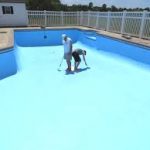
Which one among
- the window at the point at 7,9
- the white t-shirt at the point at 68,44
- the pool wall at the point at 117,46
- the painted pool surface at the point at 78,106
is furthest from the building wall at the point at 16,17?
the white t-shirt at the point at 68,44


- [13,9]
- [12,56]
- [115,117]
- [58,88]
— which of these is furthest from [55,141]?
[13,9]

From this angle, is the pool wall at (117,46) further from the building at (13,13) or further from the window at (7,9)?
the window at (7,9)

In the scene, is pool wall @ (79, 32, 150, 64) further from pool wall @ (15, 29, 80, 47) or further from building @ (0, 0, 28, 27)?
building @ (0, 0, 28, 27)

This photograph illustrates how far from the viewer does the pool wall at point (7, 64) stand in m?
6.55

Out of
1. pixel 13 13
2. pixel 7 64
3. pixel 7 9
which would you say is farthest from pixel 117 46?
pixel 7 9

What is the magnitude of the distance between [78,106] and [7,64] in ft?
11.2

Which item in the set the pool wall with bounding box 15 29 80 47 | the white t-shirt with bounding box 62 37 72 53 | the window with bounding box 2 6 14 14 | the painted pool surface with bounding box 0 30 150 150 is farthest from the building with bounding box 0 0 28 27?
the white t-shirt with bounding box 62 37 72 53

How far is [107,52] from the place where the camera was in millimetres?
10094

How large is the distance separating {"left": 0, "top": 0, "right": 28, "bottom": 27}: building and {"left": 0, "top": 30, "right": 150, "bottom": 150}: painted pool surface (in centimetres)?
798

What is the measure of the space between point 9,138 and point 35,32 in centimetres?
1035

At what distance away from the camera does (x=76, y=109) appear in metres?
4.59

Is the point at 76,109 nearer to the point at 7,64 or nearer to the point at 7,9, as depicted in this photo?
the point at 7,64

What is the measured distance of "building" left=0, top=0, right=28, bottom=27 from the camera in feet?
48.5

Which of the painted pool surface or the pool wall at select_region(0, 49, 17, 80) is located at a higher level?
the pool wall at select_region(0, 49, 17, 80)
